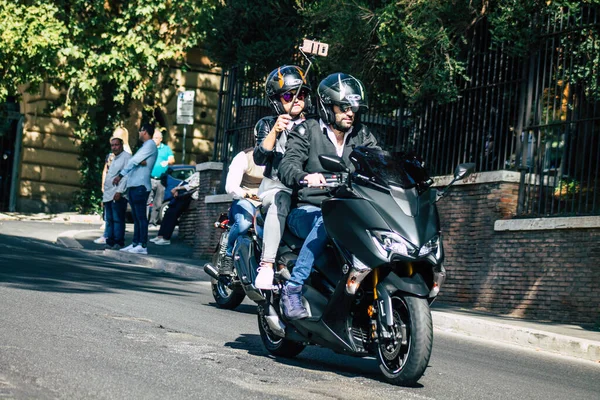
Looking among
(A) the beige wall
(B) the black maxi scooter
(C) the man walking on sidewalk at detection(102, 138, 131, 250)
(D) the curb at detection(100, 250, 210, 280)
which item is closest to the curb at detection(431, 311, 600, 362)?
(B) the black maxi scooter

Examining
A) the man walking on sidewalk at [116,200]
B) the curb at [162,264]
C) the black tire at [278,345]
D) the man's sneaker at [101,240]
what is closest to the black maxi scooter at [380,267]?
the black tire at [278,345]

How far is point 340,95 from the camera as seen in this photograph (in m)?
7.04

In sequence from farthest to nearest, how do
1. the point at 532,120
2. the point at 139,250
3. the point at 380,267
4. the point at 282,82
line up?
the point at 139,250, the point at 532,120, the point at 282,82, the point at 380,267

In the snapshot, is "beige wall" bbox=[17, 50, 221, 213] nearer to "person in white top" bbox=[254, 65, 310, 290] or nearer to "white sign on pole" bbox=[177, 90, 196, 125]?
"white sign on pole" bbox=[177, 90, 196, 125]

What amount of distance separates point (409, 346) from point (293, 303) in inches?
38.8

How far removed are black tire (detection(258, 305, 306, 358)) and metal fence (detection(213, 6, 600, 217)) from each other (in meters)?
5.64

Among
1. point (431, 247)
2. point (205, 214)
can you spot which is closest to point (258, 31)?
point (205, 214)

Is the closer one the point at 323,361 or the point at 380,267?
the point at 380,267

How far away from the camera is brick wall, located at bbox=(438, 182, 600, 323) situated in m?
11.9

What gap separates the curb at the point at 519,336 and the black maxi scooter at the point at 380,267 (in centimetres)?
364

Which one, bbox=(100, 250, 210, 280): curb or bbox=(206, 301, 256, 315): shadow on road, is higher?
bbox=(100, 250, 210, 280): curb

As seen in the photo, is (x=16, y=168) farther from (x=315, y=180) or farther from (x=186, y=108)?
(x=315, y=180)

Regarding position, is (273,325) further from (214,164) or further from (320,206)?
(214,164)

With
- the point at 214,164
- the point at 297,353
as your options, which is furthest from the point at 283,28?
the point at 297,353
